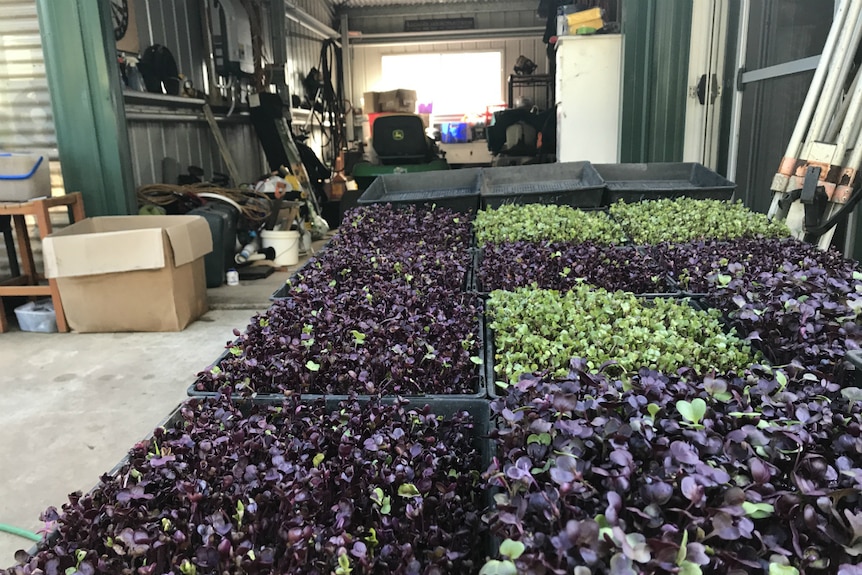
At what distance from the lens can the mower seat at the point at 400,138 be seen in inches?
321

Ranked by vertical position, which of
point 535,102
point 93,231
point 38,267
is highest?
point 535,102

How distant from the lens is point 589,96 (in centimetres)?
467

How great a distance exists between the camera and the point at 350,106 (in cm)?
1186

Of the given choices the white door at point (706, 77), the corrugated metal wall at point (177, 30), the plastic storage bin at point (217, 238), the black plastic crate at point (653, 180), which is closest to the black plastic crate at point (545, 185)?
the black plastic crate at point (653, 180)

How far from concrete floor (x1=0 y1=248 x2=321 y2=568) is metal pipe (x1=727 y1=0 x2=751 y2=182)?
3.06m

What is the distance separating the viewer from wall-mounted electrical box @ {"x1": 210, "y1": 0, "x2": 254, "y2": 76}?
709 cm

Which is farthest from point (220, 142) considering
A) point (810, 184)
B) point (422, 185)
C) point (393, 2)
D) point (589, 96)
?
point (393, 2)

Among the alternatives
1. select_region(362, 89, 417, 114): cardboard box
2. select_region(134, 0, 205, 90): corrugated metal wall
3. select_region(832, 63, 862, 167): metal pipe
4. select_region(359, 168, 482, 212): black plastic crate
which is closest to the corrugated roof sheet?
select_region(362, 89, 417, 114): cardboard box

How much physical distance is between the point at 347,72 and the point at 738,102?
9.37 m

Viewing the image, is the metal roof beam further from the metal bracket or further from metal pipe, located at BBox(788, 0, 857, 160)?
the metal bracket

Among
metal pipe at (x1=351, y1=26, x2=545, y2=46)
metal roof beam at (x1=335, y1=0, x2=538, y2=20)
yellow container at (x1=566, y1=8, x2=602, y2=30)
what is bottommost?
yellow container at (x1=566, y1=8, x2=602, y2=30)

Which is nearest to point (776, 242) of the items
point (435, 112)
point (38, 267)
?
point (38, 267)

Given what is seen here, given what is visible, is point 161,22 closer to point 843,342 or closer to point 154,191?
point 154,191

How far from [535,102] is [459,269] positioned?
1064cm
